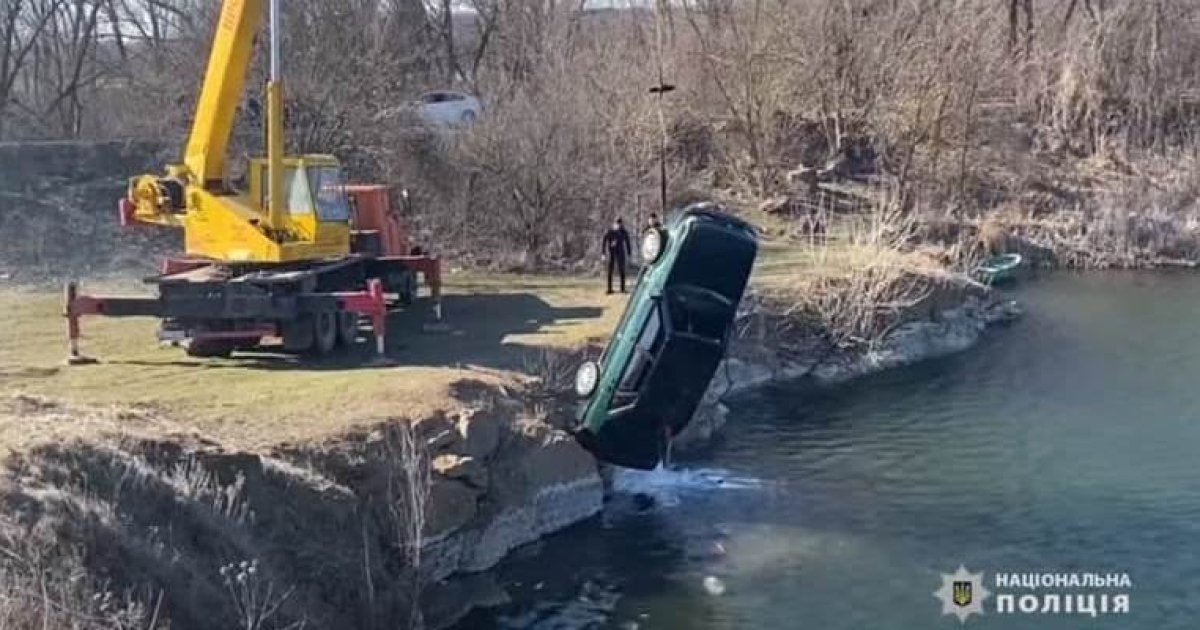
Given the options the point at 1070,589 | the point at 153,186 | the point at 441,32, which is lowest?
the point at 1070,589

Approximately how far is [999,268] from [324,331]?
22.9m

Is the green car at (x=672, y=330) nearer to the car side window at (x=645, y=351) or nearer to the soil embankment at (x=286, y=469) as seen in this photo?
the car side window at (x=645, y=351)

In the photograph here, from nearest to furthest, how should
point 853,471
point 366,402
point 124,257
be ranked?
point 366,402, point 853,471, point 124,257

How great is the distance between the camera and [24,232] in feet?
110

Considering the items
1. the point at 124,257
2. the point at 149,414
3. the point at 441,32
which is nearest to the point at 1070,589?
the point at 149,414

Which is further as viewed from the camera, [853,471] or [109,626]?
[853,471]

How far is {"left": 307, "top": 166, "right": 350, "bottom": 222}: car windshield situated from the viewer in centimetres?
2336

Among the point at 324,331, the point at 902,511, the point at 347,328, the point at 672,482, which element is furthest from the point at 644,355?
the point at 347,328

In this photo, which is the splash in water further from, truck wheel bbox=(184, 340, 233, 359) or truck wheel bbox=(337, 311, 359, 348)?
truck wheel bbox=(184, 340, 233, 359)

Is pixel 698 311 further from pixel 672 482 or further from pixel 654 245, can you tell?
pixel 672 482

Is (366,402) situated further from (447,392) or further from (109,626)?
(109,626)

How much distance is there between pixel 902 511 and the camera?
2064 centimetres

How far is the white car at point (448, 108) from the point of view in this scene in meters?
38.2

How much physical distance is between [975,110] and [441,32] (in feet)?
65.8
